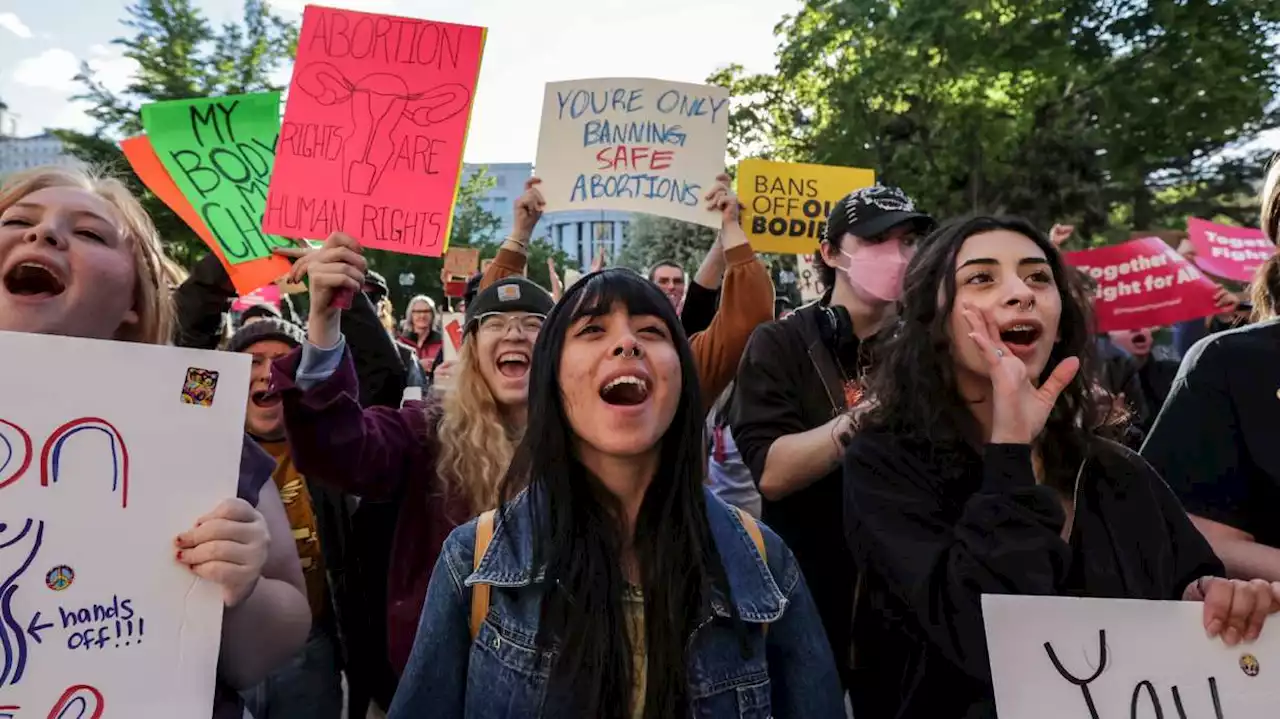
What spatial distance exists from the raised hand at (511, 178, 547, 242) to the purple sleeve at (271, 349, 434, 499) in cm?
102

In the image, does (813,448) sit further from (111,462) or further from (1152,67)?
(1152,67)

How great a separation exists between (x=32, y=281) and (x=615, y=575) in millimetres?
1223

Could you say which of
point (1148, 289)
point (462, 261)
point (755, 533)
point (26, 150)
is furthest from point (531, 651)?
point (26, 150)

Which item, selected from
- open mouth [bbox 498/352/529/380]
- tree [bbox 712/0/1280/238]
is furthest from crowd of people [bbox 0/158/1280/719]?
tree [bbox 712/0/1280/238]

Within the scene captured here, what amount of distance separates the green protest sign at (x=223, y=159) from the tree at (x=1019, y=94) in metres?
11.8

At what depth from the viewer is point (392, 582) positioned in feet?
7.95

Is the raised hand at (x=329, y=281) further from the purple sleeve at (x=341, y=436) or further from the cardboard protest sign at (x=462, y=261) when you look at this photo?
the cardboard protest sign at (x=462, y=261)

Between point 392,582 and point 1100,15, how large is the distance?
50.3 feet

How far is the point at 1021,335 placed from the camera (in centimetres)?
191

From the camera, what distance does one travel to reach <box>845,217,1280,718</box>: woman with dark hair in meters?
1.61

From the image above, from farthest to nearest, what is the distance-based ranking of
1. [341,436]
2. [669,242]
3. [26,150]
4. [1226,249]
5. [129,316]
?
[26,150], [669,242], [1226,249], [341,436], [129,316]

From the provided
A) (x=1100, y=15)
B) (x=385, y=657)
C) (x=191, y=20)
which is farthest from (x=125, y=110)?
(x=385, y=657)

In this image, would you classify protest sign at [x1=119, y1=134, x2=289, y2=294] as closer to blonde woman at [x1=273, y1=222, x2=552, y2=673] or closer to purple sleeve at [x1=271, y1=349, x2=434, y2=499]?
blonde woman at [x1=273, y1=222, x2=552, y2=673]

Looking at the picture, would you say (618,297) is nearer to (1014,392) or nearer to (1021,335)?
(1014,392)
